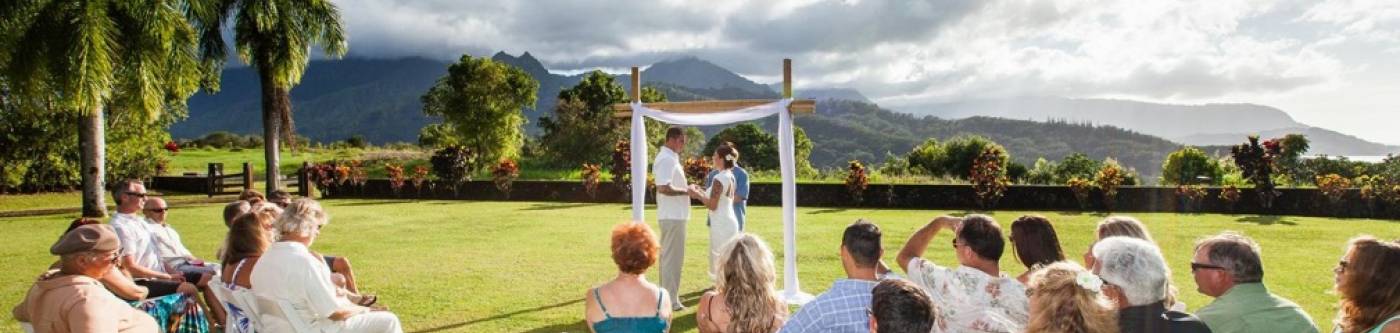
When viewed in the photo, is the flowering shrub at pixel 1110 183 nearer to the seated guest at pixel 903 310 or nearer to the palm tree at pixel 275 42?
the seated guest at pixel 903 310

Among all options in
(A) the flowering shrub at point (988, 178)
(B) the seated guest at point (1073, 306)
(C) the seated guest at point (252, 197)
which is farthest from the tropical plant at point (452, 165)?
(B) the seated guest at point (1073, 306)

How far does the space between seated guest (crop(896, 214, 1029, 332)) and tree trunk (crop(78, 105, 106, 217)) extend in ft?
62.9

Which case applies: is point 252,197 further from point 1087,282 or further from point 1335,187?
point 1335,187

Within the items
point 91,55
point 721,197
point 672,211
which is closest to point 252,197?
point 672,211

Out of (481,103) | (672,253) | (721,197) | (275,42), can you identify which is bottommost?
(672,253)

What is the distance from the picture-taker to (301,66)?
71.9ft

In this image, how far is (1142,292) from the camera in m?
3.03

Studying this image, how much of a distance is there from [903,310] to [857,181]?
16737 mm

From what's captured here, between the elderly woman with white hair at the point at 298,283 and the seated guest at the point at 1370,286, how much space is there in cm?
439

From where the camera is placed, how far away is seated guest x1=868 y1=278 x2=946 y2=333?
2576 mm

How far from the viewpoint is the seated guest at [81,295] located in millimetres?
3377

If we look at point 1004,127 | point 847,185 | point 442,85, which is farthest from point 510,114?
point 1004,127

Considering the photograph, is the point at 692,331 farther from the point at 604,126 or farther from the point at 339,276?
the point at 604,126

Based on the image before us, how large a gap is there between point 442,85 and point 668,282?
136 feet
